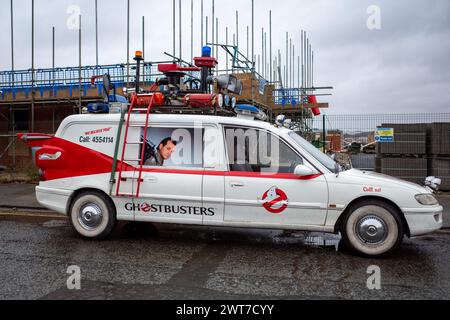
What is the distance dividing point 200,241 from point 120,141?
1.84m

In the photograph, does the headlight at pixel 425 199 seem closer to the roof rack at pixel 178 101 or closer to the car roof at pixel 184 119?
the car roof at pixel 184 119

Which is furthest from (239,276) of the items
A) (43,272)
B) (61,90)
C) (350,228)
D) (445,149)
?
(61,90)

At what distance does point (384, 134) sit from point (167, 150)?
25.3ft

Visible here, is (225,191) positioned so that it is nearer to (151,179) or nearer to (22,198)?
(151,179)

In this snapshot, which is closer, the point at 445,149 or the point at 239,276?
the point at 239,276

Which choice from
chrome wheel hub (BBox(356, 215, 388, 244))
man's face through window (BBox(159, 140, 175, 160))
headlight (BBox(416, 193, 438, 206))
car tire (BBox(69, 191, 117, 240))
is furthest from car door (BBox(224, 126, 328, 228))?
car tire (BBox(69, 191, 117, 240))

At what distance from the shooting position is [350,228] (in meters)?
5.29

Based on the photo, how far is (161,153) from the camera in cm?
591

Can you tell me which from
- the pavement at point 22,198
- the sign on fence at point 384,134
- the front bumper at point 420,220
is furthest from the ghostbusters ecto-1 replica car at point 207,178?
the sign on fence at point 384,134

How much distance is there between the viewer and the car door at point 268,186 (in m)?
5.36

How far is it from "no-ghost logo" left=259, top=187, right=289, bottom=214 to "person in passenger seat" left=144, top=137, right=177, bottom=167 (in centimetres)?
145

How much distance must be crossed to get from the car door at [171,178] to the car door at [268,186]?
0.44m
